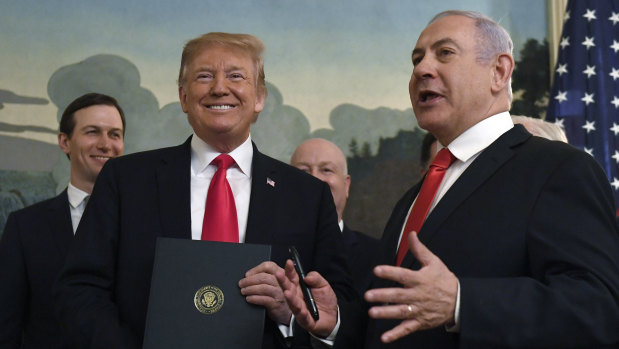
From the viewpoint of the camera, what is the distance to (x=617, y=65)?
20.2ft

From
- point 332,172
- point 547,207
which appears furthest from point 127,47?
point 547,207

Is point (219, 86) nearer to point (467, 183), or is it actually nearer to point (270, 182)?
point (270, 182)

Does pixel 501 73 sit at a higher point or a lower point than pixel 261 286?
higher

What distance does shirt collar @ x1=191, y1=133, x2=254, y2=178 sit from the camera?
2986 mm

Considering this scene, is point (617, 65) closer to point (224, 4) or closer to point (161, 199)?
point (224, 4)

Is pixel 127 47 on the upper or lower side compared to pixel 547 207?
upper

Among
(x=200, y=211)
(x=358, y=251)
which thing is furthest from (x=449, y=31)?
(x=358, y=251)

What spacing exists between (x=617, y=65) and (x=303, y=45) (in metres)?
2.74

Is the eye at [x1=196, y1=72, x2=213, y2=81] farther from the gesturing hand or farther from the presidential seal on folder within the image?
the gesturing hand

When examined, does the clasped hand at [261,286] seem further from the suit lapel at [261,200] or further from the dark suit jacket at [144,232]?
the suit lapel at [261,200]

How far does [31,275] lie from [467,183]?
242cm

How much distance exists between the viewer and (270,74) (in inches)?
263

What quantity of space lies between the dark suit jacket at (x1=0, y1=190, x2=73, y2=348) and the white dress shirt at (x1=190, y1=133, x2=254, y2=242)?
3.71 ft

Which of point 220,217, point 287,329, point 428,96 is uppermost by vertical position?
point 428,96
